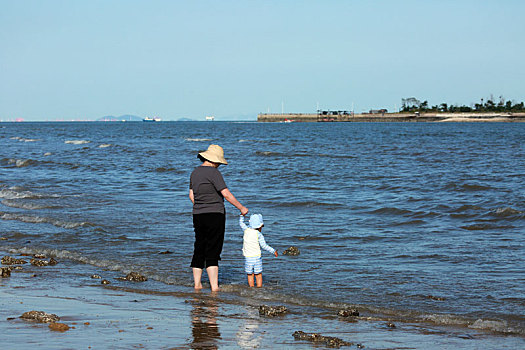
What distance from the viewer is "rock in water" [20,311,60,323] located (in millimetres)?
5836

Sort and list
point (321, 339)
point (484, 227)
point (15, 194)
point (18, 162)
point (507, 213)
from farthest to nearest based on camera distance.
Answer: point (18, 162), point (15, 194), point (507, 213), point (484, 227), point (321, 339)

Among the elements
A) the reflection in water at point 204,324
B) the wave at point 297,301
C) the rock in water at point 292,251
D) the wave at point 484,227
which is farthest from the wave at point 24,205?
the wave at point 484,227

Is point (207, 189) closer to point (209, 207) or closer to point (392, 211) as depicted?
point (209, 207)

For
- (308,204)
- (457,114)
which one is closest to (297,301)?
(308,204)

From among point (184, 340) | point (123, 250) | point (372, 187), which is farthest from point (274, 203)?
point (184, 340)

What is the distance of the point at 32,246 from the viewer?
430 inches

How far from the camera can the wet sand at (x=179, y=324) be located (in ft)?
17.6

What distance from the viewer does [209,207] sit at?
7902mm

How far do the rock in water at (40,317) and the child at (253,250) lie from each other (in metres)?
2.93

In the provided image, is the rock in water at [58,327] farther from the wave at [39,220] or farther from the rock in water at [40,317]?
the wave at [39,220]

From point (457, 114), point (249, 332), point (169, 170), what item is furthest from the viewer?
point (457, 114)

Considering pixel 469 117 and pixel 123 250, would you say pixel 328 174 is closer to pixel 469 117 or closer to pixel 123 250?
pixel 123 250

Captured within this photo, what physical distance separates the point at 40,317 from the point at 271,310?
7.70ft

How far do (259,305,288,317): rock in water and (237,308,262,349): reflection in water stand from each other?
75 mm
